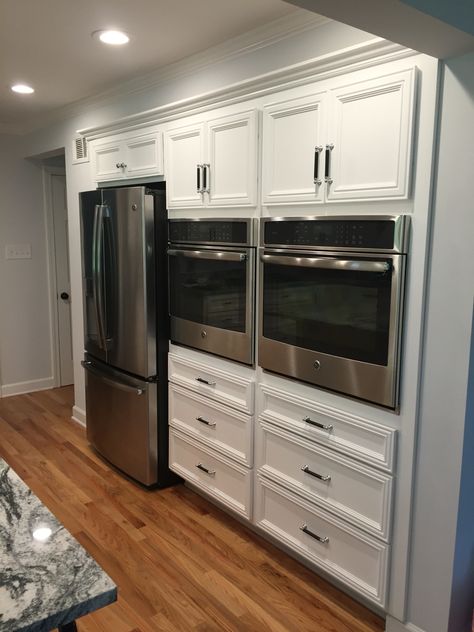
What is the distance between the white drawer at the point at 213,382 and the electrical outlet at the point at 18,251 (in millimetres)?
2586

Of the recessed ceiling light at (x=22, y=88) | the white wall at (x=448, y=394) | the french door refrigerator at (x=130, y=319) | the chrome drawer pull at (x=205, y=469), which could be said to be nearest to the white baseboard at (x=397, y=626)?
the white wall at (x=448, y=394)

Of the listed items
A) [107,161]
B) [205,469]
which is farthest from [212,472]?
[107,161]

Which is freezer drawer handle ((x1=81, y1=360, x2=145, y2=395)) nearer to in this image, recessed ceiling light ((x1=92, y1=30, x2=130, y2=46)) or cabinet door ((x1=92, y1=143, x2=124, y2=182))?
cabinet door ((x1=92, y1=143, x2=124, y2=182))

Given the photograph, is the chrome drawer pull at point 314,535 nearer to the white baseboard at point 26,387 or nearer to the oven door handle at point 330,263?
the oven door handle at point 330,263

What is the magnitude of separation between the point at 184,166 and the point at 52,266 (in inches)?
110

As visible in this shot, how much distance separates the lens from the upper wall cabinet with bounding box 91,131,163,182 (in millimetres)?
2992

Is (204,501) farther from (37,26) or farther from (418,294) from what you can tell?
(37,26)

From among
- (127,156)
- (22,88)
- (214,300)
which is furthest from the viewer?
(22,88)

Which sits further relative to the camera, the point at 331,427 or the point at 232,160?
the point at 232,160

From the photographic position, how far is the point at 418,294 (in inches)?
72.0

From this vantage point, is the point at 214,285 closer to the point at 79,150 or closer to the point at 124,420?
the point at 124,420

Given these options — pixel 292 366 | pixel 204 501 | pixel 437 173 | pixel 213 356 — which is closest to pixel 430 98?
pixel 437 173

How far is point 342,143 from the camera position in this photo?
6.56ft

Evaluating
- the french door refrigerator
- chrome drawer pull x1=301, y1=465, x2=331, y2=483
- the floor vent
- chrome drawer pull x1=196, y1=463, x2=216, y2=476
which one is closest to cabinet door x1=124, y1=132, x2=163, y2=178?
the french door refrigerator
